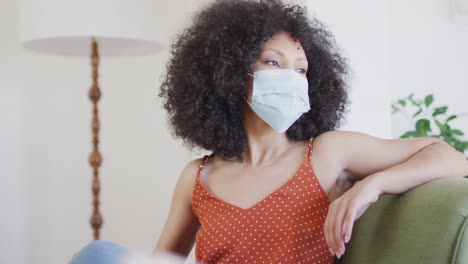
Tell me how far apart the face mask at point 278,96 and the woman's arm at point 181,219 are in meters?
0.21

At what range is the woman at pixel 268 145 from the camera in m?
1.24

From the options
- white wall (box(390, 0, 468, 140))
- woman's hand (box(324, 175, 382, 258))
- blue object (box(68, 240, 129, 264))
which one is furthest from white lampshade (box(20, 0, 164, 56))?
white wall (box(390, 0, 468, 140))

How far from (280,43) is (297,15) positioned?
106 mm

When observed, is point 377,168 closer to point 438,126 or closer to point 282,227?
point 282,227

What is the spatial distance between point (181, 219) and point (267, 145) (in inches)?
10.2

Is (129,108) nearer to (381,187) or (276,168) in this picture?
(276,168)

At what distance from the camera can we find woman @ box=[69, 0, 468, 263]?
124cm

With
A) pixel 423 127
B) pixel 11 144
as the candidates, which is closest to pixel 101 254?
pixel 423 127

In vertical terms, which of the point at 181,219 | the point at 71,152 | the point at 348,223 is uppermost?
the point at 348,223

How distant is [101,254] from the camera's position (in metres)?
1.21

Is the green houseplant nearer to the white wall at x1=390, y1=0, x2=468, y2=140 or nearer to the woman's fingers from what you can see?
the white wall at x1=390, y1=0, x2=468, y2=140

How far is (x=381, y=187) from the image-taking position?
43.0 inches

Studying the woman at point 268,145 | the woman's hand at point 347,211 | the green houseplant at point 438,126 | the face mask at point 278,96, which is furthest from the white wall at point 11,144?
the woman's hand at point 347,211

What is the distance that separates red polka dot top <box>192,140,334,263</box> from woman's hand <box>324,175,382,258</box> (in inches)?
6.2
